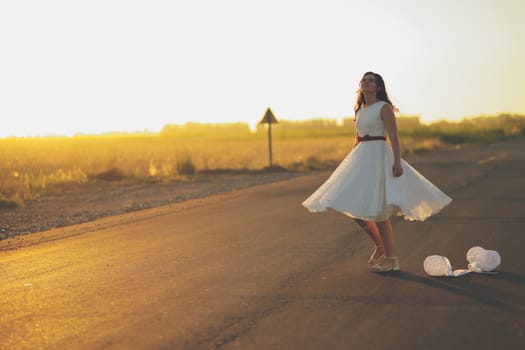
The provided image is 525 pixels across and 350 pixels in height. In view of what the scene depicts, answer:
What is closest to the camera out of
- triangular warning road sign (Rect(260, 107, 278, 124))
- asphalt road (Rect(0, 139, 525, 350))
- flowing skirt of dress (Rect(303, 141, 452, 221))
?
asphalt road (Rect(0, 139, 525, 350))

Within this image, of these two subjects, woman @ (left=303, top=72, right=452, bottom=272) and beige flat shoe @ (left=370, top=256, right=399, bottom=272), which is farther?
beige flat shoe @ (left=370, top=256, right=399, bottom=272)

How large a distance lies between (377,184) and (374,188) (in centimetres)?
5

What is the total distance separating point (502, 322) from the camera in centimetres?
591

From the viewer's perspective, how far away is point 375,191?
7887mm

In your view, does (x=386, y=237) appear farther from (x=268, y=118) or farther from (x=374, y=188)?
(x=268, y=118)

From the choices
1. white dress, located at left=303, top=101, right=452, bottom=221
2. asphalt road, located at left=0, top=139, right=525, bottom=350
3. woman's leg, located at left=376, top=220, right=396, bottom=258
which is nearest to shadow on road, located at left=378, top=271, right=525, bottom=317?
asphalt road, located at left=0, top=139, right=525, bottom=350

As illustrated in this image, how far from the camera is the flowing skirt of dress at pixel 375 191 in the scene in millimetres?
7875

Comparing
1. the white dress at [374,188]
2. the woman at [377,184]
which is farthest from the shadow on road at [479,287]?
the white dress at [374,188]

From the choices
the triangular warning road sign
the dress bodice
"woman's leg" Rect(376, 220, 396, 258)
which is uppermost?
the dress bodice

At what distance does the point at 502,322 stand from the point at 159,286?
340 centimetres

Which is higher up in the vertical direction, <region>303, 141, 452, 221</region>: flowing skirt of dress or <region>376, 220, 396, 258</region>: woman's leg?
<region>303, 141, 452, 221</region>: flowing skirt of dress

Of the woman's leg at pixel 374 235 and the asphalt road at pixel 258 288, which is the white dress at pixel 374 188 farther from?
the asphalt road at pixel 258 288

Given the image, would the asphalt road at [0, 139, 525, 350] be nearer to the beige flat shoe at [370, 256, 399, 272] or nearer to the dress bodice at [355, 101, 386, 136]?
the beige flat shoe at [370, 256, 399, 272]

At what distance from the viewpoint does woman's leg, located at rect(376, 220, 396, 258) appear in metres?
8.12
